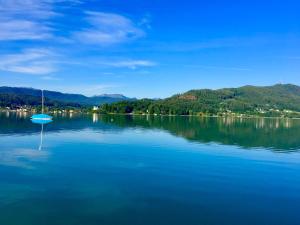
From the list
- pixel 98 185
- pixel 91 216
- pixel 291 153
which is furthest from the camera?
pixel 291 153

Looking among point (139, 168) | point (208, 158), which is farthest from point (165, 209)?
point (208, 158)

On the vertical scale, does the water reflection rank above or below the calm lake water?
above

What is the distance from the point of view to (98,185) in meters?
28.1

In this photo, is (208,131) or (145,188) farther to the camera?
(208,131)

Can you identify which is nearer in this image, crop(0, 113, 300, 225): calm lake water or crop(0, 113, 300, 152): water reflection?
crop(0, 113, 300, 225): calm lake water

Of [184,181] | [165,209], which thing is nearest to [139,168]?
[184,181]

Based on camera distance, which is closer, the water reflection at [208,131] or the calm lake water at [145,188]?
the calm lake water at [145,188]

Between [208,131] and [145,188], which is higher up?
[208,131]

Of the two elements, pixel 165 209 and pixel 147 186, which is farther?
pixel 147 186

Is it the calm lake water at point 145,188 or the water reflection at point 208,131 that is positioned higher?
the water reflection at point 208,131

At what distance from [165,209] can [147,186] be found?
6027 mm

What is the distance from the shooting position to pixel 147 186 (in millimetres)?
28391

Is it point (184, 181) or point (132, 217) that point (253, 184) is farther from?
point (132, 217)

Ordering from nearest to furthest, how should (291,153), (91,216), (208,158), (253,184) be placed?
(91,216), (253,184), (208,158), (291,153)
